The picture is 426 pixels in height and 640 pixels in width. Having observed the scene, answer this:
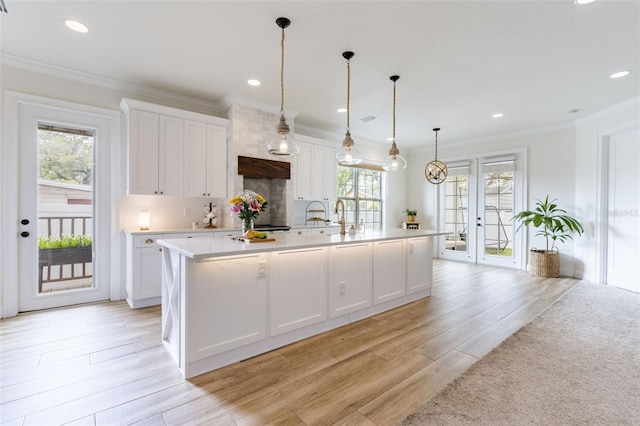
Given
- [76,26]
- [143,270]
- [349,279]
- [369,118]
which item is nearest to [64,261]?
[143,270]

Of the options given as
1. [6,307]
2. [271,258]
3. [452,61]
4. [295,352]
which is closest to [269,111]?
[452,61]

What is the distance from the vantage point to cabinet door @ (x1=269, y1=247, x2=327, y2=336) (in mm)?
2623

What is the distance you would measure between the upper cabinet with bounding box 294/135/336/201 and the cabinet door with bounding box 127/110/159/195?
7.59 feet

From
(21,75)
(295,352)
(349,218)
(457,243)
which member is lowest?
(295,352)

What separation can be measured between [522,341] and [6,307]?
18.1 feet

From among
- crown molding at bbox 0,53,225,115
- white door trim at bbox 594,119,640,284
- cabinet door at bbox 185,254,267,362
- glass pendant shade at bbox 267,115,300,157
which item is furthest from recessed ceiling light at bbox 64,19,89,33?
white door trim at bbox 594,119,640,284

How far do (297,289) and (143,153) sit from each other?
286 centimetres

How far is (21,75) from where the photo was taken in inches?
135

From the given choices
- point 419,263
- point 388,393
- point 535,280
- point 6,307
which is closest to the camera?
point 388,393

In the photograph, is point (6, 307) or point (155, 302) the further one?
point (155, 302)

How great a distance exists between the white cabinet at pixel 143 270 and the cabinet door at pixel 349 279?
2.35 m

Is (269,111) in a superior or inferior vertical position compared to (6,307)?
superior

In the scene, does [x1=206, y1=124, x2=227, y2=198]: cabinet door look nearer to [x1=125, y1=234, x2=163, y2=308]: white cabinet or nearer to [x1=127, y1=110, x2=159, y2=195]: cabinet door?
[x1=127, y1=110, x2=159, y2=195]: cabinet door

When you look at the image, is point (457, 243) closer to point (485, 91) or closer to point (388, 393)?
point (485, 91)
